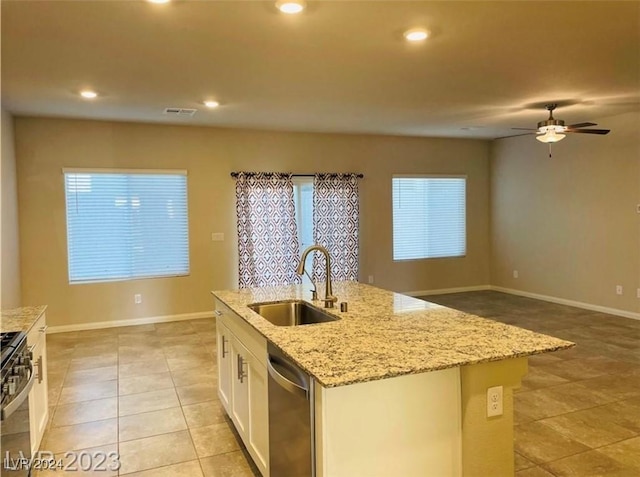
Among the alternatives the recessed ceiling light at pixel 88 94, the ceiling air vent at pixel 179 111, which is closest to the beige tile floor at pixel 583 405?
the ceiling air vent at pixel 179 111

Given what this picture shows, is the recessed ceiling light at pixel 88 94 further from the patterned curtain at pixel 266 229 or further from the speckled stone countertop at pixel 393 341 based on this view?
the speckled stone countertop at pixel 393 341

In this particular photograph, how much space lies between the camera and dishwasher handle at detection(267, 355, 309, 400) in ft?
6.19

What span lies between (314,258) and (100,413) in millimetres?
3876

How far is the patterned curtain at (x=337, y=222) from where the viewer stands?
274 inches

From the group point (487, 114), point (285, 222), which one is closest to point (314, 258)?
point (285, 222)

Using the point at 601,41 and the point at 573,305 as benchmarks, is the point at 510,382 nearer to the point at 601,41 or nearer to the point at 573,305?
the point at 601,41

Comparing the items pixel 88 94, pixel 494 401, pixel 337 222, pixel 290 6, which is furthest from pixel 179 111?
pixel 494 401

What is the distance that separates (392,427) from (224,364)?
1.70 m

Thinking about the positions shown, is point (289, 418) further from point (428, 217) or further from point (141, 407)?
point (428, 217)

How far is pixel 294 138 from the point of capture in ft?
22.6

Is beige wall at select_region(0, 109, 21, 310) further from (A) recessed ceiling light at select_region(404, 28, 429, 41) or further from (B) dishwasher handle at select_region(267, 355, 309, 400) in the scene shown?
(A) recessed ceiling light at select_region(404, 28, 429, 41)

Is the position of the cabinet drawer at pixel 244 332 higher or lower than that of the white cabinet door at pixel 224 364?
higher

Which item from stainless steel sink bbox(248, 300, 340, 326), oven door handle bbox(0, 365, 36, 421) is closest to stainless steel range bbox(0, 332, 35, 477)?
oven door handle bbox(0, 365, 36, 421)

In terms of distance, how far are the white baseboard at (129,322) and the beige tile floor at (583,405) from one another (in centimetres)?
411
